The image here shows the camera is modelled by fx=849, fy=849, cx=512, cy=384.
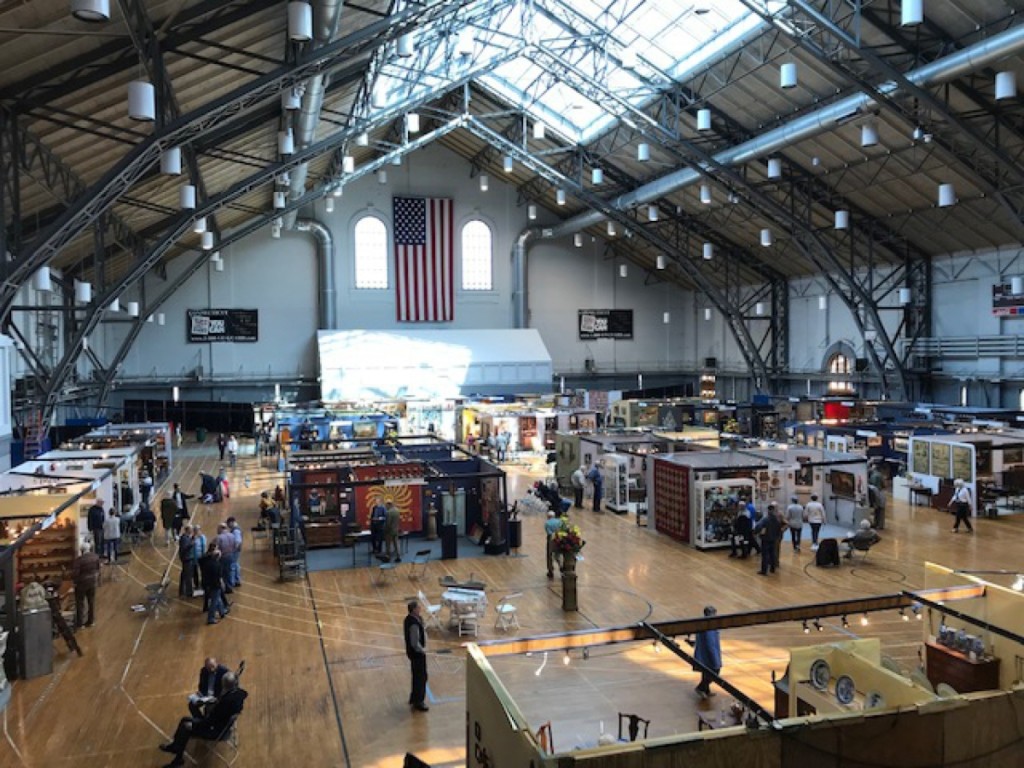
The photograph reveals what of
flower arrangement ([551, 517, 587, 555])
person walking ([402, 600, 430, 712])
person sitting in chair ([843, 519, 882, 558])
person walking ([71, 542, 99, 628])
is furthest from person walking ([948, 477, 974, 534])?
person walking ([71, 542, 99, 628])

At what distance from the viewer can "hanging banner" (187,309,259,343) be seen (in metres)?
39.0

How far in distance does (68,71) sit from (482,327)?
97.1ft

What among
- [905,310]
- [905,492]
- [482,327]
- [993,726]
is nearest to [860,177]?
[905,310]

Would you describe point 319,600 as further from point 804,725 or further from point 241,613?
point 804,725

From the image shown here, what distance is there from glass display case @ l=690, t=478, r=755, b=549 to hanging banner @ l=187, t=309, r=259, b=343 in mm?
28347

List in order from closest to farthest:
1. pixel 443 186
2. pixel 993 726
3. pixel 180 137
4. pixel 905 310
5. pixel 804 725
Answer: pixel 804 725, pixel 993 726, pixel 180 137, pixel 905 310, pixel 443 186

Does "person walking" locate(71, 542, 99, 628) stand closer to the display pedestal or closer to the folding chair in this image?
the folding chair

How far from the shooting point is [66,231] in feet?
52.3

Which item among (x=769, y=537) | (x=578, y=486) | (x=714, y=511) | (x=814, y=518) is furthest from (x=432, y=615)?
(x=578, y=486)

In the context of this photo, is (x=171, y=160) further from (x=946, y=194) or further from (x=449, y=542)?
(x=946, y=194)

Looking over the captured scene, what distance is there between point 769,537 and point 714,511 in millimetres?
2206

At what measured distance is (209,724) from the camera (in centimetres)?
799

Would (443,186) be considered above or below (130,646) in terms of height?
above

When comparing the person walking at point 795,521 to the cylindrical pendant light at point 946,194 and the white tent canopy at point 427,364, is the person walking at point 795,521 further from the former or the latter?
the white tent canopy at point 427,364
